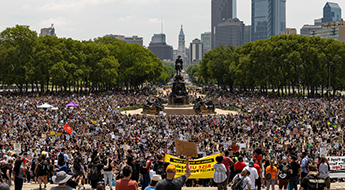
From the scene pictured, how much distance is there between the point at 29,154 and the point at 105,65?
2441 inches

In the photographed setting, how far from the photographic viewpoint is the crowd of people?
1346cm

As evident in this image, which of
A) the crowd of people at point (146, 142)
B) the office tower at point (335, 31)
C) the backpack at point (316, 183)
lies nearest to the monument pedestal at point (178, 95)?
the crowd of people at point (146, 142)

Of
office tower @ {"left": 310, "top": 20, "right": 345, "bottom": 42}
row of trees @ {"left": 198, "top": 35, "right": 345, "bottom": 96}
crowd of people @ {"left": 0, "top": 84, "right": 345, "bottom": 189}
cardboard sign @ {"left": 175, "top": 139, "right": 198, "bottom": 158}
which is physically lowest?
crowd of people @ {"left": 0, "top": 84, "right": 345, "bottom": 189}

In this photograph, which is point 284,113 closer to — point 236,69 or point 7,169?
point 7,169

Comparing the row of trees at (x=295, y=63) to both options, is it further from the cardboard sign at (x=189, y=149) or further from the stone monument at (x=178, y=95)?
the cardboard sign at (x=189, y=149)

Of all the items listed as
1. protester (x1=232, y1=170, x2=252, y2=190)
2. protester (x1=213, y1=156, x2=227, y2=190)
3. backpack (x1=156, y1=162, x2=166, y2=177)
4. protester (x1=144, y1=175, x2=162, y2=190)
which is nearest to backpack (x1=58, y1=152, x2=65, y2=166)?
backpack (x1=156, y1=162, x2=166, y2=177)

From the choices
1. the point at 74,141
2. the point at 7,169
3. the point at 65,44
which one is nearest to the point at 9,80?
the point at 65,44

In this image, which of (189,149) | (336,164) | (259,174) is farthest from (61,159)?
(336,164)

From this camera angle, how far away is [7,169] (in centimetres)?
1323

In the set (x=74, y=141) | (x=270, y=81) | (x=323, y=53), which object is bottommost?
(x=74, y=141)

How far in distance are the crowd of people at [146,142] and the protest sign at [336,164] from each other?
3.79ft

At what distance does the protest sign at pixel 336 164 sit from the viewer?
46.9 feet

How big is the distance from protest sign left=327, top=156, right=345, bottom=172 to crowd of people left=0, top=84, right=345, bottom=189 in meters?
1.16

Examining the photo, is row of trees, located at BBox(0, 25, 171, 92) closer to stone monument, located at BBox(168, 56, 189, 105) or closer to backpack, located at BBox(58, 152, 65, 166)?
stone monument, located at BBox(168, 56, 189, 105)
